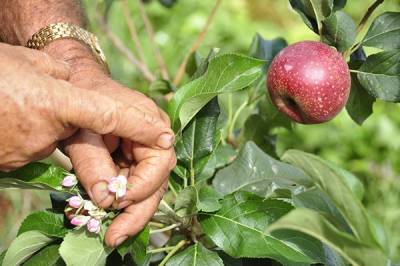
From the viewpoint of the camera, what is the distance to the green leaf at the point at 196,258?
1.23m

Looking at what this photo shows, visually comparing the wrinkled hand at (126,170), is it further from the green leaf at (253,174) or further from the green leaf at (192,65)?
the green leaf at (192,65)

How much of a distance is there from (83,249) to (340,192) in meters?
0.50

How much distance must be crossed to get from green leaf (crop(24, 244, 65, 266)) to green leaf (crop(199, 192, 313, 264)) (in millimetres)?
282

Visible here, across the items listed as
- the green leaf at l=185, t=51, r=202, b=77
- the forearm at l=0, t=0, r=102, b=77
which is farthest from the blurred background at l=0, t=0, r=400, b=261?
the forearm at l=0, t=0, r=102, b=77

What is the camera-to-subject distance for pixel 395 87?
131 cm

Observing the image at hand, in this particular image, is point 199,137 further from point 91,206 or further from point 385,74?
point 385,74

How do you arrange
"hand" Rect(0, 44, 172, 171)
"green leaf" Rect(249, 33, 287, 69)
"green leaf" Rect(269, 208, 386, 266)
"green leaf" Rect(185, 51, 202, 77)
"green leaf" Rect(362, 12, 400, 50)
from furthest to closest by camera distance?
1. "green leaf" Rect(185, 51, 202, 77)
2. "green leaf" Rect(249, 33, 287, 69)
3. "green leaf" Rect(362, 12, 400, 50)
4. "hand" Rect(0, 44, 172, 171)
5. "green leaf" Rect(269, 208, 386, 266)

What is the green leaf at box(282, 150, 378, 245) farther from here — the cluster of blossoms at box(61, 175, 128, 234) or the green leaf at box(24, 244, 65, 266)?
the green leaf at box(24, 244, 65, 266)

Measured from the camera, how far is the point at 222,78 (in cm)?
121

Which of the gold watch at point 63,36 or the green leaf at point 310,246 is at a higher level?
the gold watch at point 63,36

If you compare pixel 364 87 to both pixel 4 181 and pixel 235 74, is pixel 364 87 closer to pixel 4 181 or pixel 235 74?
pixel 235 74

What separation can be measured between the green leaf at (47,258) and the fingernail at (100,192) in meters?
0.18

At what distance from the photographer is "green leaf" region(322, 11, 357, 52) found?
4.14ft

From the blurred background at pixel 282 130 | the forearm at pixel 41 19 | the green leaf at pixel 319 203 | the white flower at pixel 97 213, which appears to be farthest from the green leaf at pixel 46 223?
the blurred background at pixel 282 130
